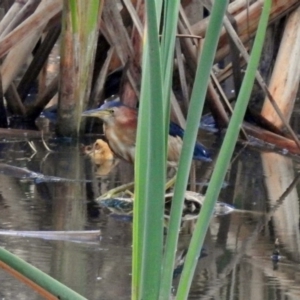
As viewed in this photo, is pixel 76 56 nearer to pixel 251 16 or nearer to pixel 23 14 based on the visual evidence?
pixel 23 14

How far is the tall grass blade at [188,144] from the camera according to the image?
1668 millimetres

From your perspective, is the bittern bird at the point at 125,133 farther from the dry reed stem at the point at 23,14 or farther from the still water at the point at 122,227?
the dry reed stem at the point at 23,14

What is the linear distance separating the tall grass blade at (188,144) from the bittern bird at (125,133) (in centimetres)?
300

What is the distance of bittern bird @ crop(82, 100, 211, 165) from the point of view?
4852mm

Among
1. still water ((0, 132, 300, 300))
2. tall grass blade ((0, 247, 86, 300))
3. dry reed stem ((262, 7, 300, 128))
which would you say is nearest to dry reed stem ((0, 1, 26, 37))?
still water ((0, 132, 300, 300))

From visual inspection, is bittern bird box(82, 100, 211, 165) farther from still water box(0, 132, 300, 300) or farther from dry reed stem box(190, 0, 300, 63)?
dry reed stem box(190, 0, 300, 63)

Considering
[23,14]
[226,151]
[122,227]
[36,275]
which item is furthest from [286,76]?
[36,275]

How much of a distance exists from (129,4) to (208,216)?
12.1ft

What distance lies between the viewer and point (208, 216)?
1730mm

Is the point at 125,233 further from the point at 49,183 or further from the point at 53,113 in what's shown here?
the point at 53,113

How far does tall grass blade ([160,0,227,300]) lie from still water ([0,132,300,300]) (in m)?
0.91

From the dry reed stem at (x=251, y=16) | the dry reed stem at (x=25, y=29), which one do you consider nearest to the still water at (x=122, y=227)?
the dry reed stem at (x=25, y=29)

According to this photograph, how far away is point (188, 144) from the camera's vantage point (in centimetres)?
173

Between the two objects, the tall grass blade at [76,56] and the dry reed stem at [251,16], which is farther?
the dry reed stem at [251,16]
